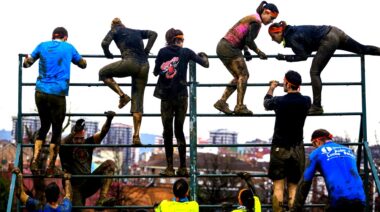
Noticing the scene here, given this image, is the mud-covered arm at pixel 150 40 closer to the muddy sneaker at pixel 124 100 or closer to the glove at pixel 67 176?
the muddy sneaker at pixel 124 100

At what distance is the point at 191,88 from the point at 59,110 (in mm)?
1779

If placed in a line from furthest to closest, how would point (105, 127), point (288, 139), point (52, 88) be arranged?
point (105, 127), point (52, 88), point (288, 139)

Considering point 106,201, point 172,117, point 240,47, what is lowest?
point 106,201

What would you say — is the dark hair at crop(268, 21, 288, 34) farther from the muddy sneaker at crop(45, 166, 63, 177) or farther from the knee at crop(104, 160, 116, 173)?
the muddy sneaker at crop(45, 166, 63, 177)

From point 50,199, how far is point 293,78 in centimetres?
299

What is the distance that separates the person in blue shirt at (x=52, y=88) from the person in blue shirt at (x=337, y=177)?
11.6 feet

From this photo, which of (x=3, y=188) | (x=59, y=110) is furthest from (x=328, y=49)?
(x=3, y=188)

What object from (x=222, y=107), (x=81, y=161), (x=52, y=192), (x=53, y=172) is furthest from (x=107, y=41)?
(x=52, y=192)

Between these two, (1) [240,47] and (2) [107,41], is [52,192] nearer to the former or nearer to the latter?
(2) [107,41]

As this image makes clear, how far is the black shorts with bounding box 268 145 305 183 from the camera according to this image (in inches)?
392

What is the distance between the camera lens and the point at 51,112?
10.9m

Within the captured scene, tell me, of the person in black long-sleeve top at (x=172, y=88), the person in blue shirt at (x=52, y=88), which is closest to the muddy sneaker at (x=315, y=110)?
the person in black long-sleeve top at (x=172, y=88)

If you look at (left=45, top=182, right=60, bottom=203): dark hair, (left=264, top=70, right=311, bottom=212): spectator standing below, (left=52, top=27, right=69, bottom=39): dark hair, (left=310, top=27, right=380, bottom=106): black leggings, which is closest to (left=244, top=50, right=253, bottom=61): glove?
(left=310, top=27, right=380, bottom=106): black leggings

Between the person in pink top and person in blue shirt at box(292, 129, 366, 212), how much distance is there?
264cm
